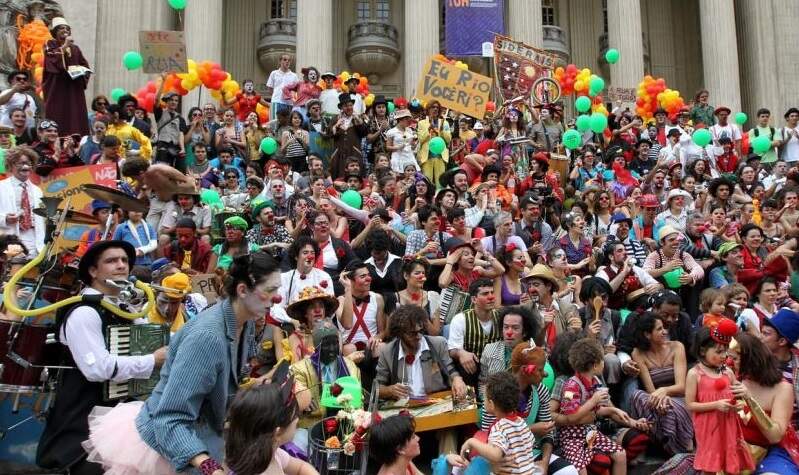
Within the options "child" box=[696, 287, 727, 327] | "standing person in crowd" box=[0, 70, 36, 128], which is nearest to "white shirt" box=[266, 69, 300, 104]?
"standing person in crowd" box=[0, 70, 36, 128]

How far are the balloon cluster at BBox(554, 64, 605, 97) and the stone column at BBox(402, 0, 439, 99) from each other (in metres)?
6.44

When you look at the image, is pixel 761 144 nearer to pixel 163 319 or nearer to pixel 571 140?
pixel 571 140

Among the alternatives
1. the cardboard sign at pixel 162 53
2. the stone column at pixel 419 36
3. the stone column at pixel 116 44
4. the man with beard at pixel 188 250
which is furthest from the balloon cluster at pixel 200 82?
the stone column at pixel 419 36

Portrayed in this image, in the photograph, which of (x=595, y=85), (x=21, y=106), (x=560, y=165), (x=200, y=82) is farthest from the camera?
(x=595, y=85)

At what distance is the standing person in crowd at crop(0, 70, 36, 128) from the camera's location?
13008mm

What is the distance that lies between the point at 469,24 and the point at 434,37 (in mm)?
2702

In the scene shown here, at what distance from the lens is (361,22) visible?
34.5m

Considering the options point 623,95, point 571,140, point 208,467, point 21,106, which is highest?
point 623,95

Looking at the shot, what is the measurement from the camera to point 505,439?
5.23 m

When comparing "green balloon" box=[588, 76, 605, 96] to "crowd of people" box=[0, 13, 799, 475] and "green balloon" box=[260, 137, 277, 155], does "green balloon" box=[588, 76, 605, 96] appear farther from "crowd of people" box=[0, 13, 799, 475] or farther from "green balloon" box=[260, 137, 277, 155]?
"green balloon" box=[260, 137, 277, 155]

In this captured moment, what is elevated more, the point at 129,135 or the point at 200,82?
the point at 200,82

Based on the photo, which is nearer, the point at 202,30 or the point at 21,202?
the point at 21,202

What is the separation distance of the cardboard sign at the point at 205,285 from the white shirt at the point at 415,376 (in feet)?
7.61

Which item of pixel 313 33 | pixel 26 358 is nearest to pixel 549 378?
pixel 26 358
